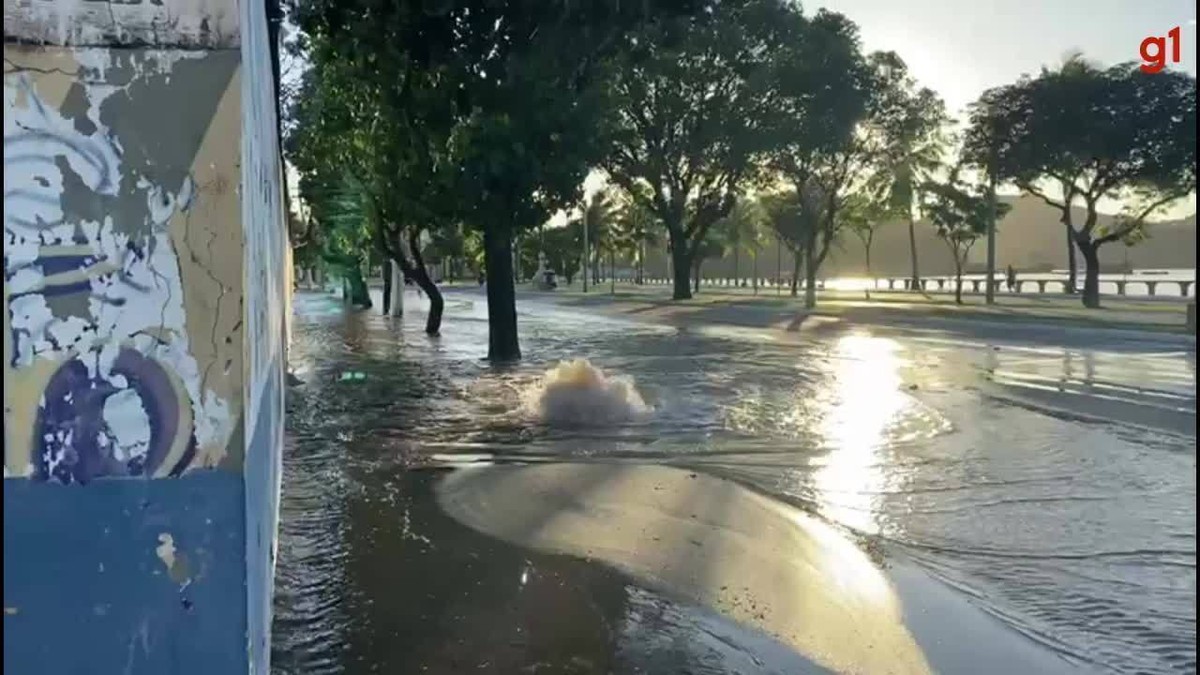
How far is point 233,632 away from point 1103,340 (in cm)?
2099

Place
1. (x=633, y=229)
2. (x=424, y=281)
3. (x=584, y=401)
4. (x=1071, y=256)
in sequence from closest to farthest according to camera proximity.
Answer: (x=584, y=401)
(x=424, y=281)
(x=1071, y=256)
(x=633, y=229)

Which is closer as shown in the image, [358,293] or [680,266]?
[358,293]

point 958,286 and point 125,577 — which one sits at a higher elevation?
point 125,577

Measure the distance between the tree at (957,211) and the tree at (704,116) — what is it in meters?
10.9

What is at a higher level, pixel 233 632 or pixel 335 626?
pixel 233 632

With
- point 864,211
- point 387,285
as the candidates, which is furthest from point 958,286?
point 387,285

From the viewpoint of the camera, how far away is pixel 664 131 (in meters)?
37.5

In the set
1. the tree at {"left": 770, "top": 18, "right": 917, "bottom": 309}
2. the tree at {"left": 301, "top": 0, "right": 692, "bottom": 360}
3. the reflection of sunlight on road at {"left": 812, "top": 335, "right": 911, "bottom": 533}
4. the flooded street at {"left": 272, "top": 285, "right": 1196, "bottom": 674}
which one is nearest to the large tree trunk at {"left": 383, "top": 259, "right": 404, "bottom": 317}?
the tree at {"left": 770, "top": 18, "right": 917, "bottom": 309}

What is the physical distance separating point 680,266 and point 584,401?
110 ft

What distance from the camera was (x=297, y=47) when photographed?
59.9 feet

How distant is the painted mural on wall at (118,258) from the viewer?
92.8 inches

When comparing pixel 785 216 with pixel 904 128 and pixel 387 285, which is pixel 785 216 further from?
pixel 387 285

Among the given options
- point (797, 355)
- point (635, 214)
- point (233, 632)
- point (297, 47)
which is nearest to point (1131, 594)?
point (233, 632)

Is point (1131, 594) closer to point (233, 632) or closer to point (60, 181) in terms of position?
point (233, 632)
